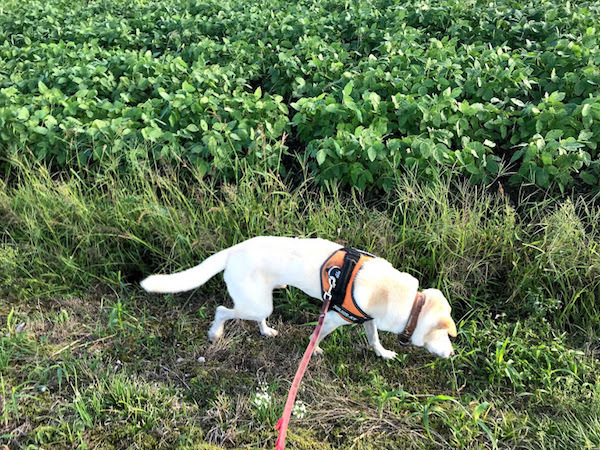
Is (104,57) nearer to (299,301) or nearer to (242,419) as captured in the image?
(299,301)

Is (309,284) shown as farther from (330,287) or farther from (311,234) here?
(311,234)

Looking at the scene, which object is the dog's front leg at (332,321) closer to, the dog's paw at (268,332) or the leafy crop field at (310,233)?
the leafy crop field at (310,233)

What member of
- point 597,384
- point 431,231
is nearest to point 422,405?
point 597,384

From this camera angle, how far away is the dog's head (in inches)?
79.6

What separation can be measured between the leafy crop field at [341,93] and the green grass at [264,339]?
0.81 feet

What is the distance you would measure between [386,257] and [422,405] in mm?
902

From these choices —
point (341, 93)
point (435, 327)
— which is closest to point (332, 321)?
point (435, 327)

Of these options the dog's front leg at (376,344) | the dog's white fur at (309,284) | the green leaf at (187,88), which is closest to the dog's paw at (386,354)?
the dog's front leg at (376,344)

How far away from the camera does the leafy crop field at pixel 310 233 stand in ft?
6.96

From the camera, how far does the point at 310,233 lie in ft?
9.08

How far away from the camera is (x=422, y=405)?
7.06 feet

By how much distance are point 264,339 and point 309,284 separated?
62 cm

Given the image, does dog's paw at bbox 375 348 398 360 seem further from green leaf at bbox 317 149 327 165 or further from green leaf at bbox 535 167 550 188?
green leaf at bbox 535 167 550 188

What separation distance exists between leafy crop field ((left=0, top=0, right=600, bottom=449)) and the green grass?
1 centimetres
